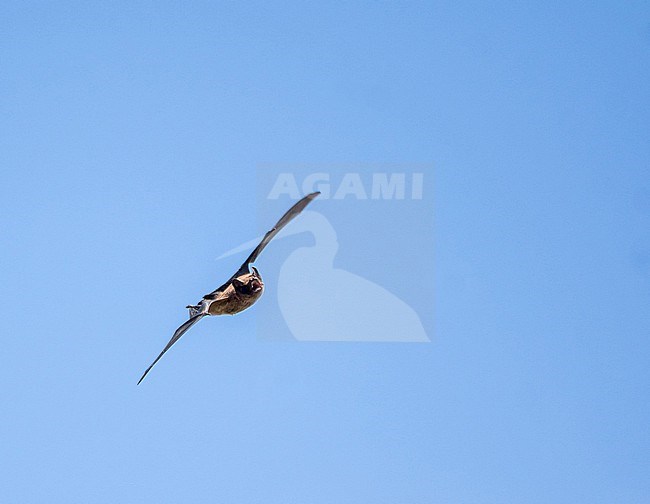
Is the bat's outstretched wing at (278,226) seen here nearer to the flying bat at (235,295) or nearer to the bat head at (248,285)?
the flying bat at (235,295)

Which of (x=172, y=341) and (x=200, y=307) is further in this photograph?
(x=172, y=341)

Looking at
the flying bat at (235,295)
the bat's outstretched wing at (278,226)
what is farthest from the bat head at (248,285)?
the bat's outstretched wing at (278,226)

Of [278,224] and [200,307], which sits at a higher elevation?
[278,224]

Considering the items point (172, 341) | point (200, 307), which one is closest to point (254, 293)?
point (200, 307)

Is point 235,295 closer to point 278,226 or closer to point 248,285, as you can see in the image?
point 248,285

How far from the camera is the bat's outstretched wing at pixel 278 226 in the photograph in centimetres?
632

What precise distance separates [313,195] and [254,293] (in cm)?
96

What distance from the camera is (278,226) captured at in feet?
21.9

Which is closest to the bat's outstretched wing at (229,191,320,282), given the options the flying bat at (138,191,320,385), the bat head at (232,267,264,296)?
the flying bat at (138,191,320,385)

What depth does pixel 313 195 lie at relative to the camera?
6.13 meters

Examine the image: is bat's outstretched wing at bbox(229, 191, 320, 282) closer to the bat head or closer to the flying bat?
the flying bat

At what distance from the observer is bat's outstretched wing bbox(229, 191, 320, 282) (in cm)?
632

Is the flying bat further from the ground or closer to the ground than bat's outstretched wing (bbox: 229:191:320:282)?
closer to the ground

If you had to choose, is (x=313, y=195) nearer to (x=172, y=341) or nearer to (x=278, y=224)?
(x=278, y=224)
